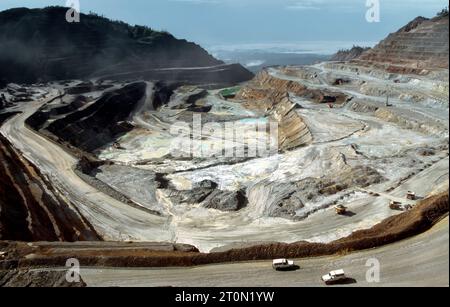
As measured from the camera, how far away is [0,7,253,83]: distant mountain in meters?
114

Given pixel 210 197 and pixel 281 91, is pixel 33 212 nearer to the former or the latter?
pixel 210 197

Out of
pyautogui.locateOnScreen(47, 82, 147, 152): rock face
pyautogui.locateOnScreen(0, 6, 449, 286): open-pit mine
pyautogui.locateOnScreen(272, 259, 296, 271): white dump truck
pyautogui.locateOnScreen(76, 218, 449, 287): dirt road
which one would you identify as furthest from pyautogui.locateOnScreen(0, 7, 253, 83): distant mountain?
pyautogui.locateOnScreen(272, 259, 296, 271): white dump truck

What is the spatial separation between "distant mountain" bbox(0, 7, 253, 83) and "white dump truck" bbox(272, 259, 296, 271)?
103156 mm

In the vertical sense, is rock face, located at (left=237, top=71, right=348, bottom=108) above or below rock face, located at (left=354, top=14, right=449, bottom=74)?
below

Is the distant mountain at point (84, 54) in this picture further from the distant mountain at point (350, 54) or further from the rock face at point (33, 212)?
the rock face at point (33, 212)

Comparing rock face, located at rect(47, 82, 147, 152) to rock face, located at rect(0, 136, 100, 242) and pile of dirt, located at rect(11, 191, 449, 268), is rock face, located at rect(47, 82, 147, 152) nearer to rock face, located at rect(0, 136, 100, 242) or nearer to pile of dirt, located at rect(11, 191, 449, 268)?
rock face, located at rect(0, 136, 100, 242)

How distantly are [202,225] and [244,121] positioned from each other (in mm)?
42222

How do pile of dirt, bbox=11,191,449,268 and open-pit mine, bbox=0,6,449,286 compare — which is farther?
open-pit mine, bbox=0,6,449,286

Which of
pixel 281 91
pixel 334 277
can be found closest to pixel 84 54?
pixel 281 91

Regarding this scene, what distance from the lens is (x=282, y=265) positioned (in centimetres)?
1981

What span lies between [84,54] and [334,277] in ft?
404

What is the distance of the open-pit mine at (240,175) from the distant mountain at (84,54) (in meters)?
29.1

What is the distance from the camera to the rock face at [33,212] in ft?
90.1

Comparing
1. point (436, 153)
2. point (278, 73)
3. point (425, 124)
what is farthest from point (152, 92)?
point (436, 153)
